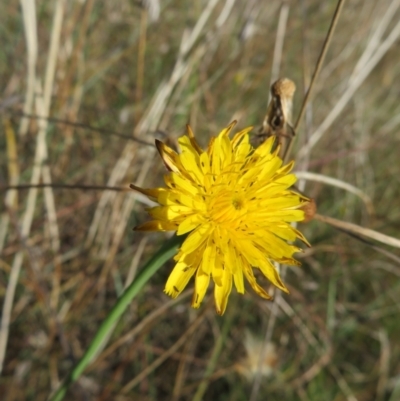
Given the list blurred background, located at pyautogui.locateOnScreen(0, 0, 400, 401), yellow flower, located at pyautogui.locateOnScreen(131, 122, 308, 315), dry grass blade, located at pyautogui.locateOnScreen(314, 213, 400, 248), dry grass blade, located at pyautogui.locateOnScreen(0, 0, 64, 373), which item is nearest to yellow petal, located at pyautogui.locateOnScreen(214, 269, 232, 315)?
yellow flower, located at pyautogui.locateOnScreen(131, 122, 308, 315)

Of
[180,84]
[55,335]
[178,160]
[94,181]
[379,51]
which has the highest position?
[379,51]

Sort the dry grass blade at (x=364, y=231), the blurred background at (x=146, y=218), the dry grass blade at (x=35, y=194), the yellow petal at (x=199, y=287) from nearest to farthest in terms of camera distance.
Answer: the yellow petal at (x=199, y=287), the dry grass blade at (x=364, y=231), the dry grass blade at (x=35, y=194), the blurred background at (x=146, y=218)

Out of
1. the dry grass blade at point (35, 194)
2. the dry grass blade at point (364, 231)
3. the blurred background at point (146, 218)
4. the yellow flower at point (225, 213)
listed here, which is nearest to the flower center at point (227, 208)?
the yellow flower at point (225, 213)

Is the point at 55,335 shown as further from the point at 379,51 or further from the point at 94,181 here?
the point at 379,51

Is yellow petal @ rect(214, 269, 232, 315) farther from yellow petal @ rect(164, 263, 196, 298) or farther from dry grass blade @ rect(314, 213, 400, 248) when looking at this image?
dry grass blade @ rect(314, 213, 400, 248)

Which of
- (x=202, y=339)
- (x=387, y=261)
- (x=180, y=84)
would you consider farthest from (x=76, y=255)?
(x=387, y=261)

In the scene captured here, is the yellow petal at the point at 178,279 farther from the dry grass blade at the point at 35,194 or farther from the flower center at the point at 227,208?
the dry grass blade at the point at 35,194
